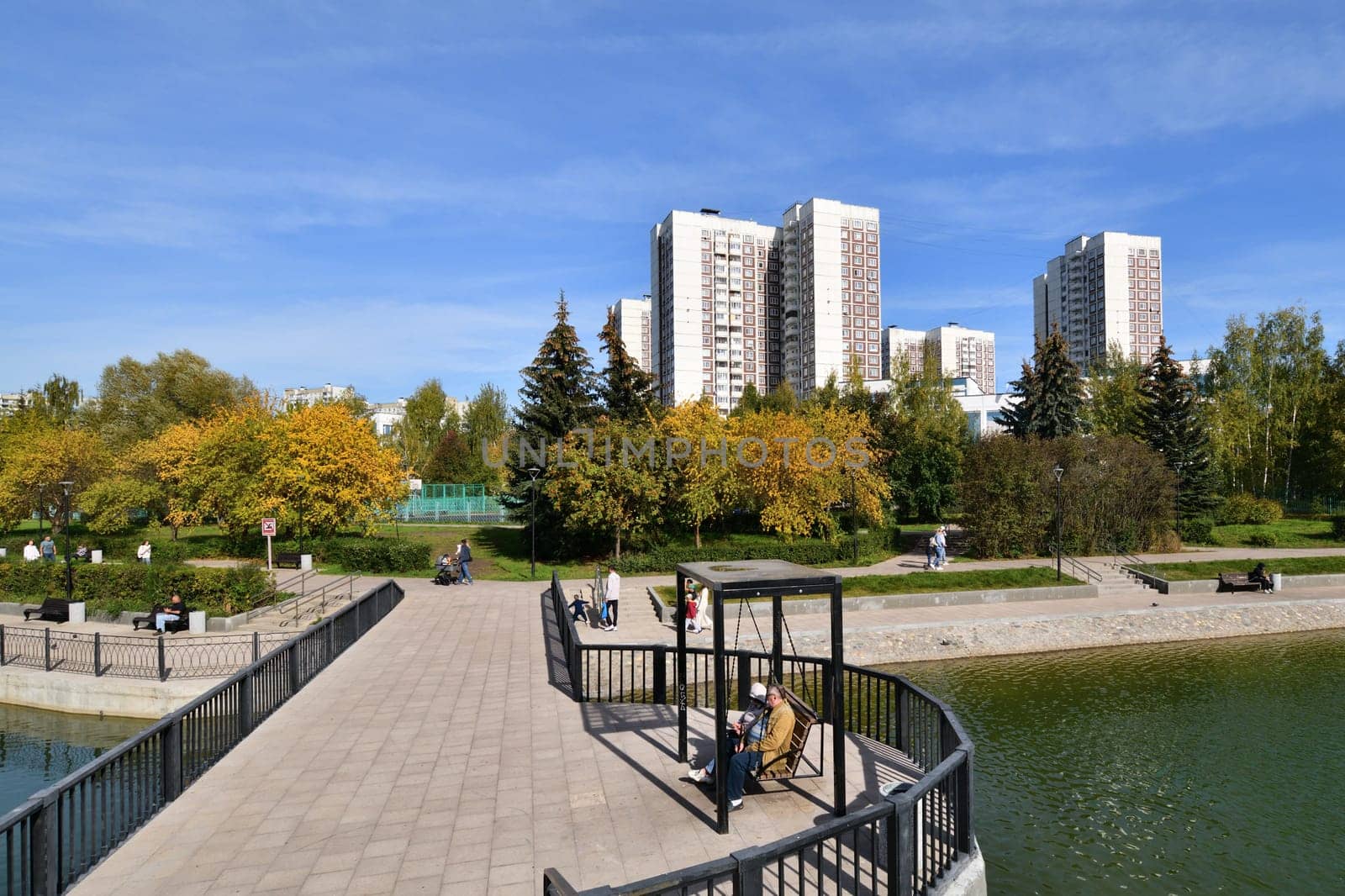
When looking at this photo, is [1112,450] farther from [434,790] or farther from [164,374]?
[164,374]

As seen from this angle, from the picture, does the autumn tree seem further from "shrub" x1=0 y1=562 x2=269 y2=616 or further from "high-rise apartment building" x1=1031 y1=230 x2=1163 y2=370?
"high-rise apartment building" x1=1031 y1=230 x2=1163 y2=370

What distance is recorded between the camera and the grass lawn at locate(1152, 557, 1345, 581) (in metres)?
27.6

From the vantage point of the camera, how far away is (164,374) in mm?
55938

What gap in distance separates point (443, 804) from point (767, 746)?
3.16 metres

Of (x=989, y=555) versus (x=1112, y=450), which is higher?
(x=1112, y=450)

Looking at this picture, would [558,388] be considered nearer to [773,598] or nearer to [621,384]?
[621,384]

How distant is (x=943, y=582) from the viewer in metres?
24.7

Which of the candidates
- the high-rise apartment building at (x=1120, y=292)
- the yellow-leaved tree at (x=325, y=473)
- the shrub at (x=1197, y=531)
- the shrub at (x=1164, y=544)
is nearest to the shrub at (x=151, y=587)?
the yellow-leaved tree at (x=325, y=473)

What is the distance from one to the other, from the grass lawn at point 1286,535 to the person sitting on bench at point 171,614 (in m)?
41.5

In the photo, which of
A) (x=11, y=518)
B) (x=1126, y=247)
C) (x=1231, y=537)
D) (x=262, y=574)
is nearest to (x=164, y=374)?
(x=11, y=518)

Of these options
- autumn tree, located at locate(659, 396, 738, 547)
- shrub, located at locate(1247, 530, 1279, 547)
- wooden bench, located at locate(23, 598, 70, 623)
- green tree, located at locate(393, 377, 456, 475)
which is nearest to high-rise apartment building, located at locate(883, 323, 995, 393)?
green tree, located at locate(393, 377, 456, 475)

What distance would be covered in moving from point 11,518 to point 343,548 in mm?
25646

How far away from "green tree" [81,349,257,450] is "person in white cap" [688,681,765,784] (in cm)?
5157

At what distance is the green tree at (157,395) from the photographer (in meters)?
52.6
